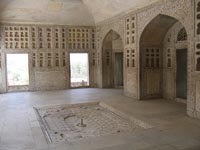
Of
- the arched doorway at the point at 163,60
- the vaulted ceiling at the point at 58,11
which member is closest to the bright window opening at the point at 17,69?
the vaulted ceiling at the point at 58,11

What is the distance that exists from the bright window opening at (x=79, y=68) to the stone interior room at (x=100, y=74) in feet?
0.19

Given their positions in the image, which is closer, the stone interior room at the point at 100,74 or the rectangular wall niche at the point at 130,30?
→ the stone interior room at the point at 100,74

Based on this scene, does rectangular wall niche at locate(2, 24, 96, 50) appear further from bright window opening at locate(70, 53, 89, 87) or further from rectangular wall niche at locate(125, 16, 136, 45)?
rectangular wall niche at locate(125, 16, 136, 45)

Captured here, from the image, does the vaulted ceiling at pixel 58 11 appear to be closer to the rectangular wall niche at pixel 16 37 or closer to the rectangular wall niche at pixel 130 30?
the rectangular wall niche at pixel 16 37

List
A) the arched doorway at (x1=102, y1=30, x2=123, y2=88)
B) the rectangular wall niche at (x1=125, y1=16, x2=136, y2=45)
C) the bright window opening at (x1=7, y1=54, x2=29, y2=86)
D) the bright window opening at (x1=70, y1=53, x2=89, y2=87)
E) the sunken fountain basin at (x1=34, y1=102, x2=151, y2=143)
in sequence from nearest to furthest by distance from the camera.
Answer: the sunken fountain basin at (x1=34, y1=102, x2=151, y2=143)
the rectangular wall niche at (x1=125, y1=16, x2=136, y2=45)
the bright window opening at (x1=7, y1=54, x2=29, y2=86)
the arched doorway at (x1=102, y1=30, x2=123, y2=88)
the bright window opening at (x1=70, y1=53, x2=89, y2=87)

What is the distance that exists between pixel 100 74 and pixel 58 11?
359cm

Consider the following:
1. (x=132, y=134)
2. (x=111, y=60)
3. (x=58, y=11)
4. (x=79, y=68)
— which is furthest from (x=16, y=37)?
(x=132, y=134)

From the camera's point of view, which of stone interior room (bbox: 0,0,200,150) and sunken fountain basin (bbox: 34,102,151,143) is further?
sunken fountain basin (bbox: 34,102,151,143)

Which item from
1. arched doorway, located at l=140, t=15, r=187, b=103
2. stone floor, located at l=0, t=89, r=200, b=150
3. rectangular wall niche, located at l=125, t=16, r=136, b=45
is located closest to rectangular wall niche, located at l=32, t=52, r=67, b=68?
rectangular wall niche, located at l=125, t=16, r=136, b=45

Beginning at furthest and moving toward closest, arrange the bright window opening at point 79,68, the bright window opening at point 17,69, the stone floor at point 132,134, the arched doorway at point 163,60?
the bright window opening at point 79,68 → the bright window opening at point 17,69 → the arched doorway at point 163,60 → the stone floor at point 132,134

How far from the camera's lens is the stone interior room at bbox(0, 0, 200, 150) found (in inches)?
172

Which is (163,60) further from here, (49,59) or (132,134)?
(49,59)

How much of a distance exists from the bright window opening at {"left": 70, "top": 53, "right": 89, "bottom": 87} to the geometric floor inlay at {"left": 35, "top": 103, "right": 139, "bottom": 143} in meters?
4.67

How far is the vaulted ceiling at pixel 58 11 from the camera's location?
29.9 ft
